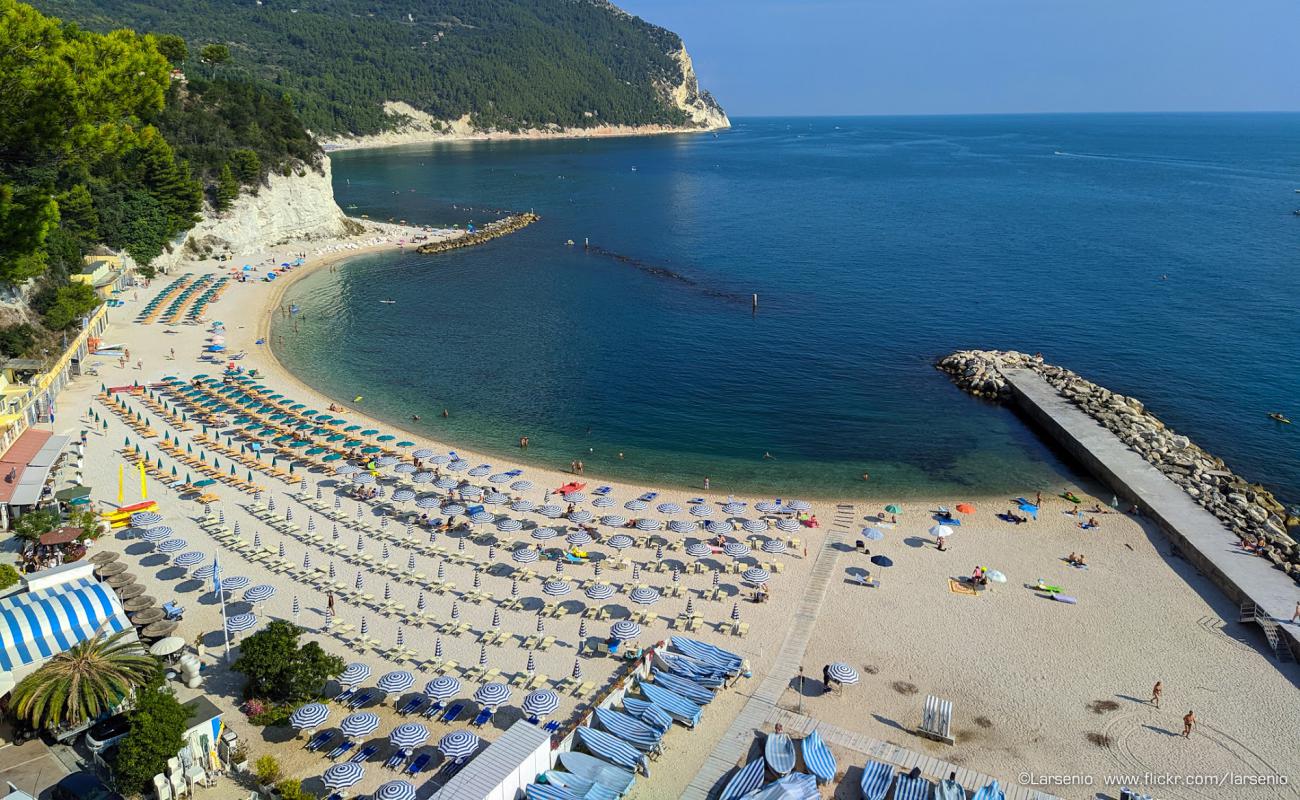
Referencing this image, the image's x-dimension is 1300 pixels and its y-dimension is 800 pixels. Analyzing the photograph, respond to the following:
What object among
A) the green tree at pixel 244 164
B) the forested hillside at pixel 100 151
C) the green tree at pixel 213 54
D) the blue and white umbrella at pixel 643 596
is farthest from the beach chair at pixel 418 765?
the green tree at pixel 213 54

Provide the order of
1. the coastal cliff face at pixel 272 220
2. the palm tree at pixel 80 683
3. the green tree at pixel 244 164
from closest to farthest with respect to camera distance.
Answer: the palm tree at pixel 80 683
the coastal cliff face at pixel 272 220
the green tree at pixel 244 164

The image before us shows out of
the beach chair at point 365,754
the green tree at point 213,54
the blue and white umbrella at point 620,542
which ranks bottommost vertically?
the beach chair at point 365,754

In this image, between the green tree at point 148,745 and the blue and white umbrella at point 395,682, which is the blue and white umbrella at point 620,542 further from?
the green tree at point 148,745

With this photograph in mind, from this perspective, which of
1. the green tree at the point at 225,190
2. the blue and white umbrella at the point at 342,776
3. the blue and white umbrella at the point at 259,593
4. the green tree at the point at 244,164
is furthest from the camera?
the green tree at the point at 244,164

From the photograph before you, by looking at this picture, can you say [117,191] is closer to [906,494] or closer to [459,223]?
[459,223]

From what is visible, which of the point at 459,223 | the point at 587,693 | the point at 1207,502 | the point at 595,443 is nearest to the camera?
the point at 587,693

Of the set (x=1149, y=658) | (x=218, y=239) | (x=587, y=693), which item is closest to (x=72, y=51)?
(x=587, y=693)
